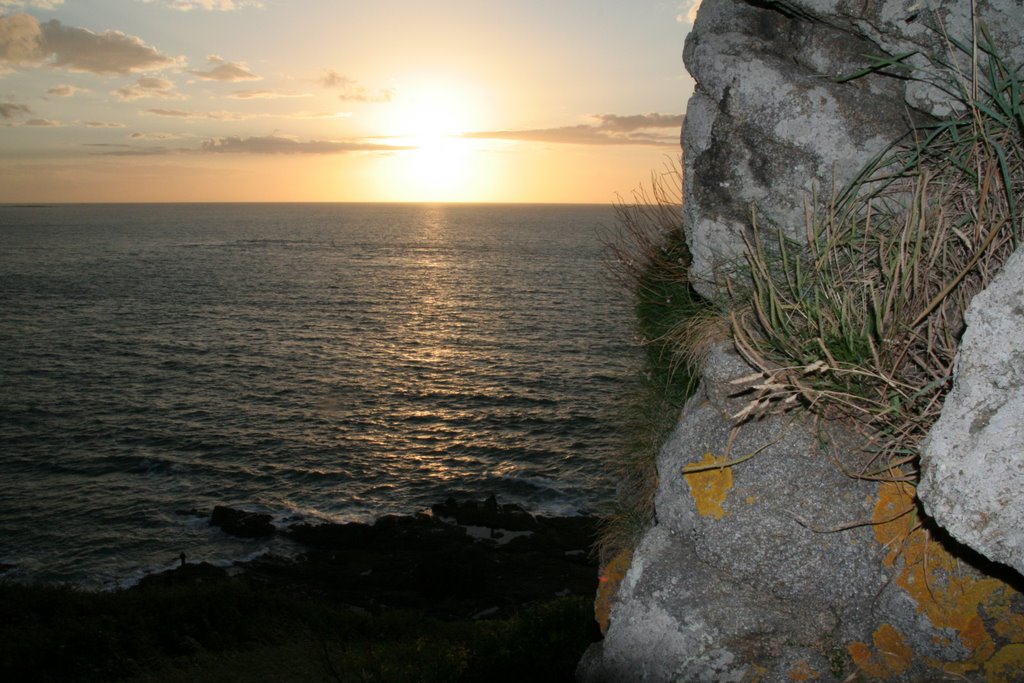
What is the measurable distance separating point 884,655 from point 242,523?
28.5 meters

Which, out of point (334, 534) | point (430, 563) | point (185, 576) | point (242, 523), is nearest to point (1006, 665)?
point (430, 563)

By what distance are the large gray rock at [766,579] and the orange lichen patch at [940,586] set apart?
0.06 metres

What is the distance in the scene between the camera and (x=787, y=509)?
18.2 feet

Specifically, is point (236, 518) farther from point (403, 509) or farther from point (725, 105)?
point (725, 105)

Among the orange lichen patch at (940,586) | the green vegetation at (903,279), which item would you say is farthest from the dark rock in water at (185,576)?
the orange lichen patch at (940,586)

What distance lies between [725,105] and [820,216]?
1514 mm

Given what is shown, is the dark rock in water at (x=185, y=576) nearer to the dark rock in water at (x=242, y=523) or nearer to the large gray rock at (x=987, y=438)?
the dark rock in water at (x=242, y=523)

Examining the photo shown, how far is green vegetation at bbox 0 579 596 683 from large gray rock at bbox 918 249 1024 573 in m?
9.24

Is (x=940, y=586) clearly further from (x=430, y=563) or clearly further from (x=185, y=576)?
(x=185, y=576)

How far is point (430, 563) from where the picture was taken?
26453 millimetres

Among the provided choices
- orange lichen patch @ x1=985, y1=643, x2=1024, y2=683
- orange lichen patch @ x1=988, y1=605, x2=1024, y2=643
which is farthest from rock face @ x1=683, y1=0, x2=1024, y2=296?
orange lichen patch @ x1=985, y1=643, x2=1024, y2=683

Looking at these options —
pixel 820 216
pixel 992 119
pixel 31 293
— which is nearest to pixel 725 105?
pixel 820 216

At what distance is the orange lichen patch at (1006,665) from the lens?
14.9 feet

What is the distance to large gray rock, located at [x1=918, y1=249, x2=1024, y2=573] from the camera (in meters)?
3.47
